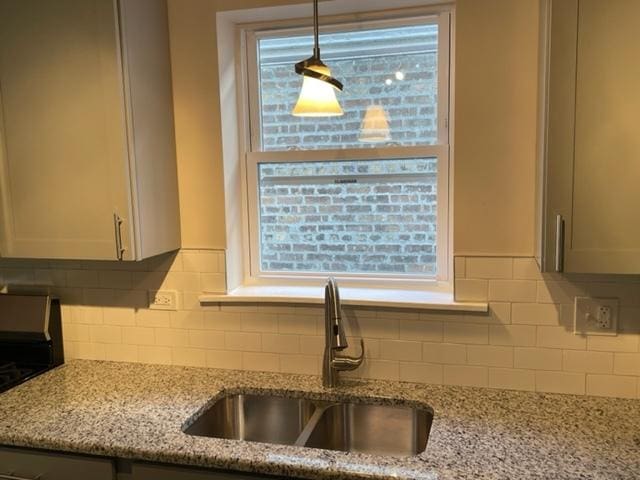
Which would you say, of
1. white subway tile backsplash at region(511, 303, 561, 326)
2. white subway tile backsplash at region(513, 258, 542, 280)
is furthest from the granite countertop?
white subway tile backsplash at region(513, 258, 542, 280)

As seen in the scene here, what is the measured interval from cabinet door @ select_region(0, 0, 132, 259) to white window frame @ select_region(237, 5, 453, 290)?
0.54 meters

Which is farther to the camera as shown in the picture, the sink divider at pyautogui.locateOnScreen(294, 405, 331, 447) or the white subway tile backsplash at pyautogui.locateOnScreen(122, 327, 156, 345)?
the white subway tile backsplash at pyautogui.locateOnScreen(122, 327, 156, 345)

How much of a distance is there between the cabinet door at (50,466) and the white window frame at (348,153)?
0.89 m

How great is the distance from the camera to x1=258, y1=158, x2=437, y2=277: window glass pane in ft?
6.48

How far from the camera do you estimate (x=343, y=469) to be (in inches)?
50.8

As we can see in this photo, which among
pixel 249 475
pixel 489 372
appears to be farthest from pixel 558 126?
pixel 249 475

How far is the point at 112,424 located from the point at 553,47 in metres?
1.63

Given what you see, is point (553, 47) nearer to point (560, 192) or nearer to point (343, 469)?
point (560, 192)

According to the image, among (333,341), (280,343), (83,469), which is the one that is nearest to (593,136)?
(333,341)

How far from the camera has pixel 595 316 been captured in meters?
1.65

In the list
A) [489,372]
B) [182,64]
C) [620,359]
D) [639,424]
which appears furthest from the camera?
[182,64]

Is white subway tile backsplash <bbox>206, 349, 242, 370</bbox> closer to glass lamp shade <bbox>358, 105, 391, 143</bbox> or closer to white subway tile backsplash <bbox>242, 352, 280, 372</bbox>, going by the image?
white subway tile backsplash <bbox>242, 352, 280, 372</bbox>

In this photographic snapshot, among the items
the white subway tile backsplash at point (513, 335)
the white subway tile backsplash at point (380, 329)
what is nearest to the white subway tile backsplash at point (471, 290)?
the white subway tile backsplash at point (380, 329)

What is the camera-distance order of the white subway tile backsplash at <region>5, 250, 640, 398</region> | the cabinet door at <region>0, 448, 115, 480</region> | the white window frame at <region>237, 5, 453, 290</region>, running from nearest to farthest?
the cabinet door at <region>0, 448, 115, 480</region>, the white subway tile backsplash at <region>5, 250, 640, 398</region>, the white window frame at <region>237, 5, 453, 290</region>
